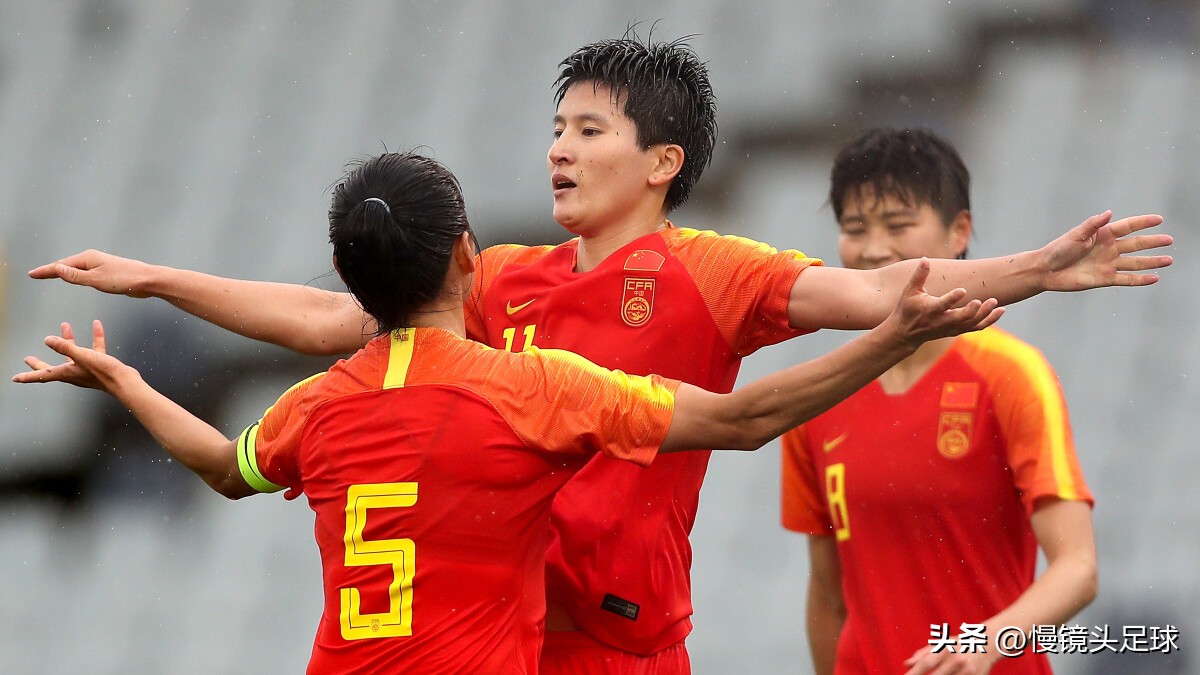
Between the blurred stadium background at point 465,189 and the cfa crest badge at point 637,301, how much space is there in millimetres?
3365

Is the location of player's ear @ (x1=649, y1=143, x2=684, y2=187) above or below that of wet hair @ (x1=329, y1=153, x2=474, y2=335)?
above

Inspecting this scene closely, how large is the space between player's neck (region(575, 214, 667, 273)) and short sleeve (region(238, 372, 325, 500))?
32.4 inches

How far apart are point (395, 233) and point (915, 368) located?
6.39 feet

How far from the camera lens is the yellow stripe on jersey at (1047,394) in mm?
3650

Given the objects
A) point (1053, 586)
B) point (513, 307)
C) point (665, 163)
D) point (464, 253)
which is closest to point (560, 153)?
point (665, 163)

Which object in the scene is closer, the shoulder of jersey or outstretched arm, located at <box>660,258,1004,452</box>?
outstretched arm, located at <box>660,258,1004,452</box>

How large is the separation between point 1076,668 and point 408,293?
437cm

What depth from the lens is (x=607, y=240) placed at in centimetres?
341

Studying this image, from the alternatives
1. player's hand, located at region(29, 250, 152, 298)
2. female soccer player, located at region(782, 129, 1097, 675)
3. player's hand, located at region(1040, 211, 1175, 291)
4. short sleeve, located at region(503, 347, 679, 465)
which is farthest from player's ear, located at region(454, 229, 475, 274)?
female soccer player, located at region(782, 129, 1097, 675)

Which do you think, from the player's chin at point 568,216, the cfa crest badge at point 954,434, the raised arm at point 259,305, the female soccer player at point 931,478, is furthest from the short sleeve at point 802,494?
the raised arm at point 259,305

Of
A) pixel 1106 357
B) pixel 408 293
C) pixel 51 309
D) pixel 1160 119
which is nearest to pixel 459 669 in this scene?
pixel 408 293

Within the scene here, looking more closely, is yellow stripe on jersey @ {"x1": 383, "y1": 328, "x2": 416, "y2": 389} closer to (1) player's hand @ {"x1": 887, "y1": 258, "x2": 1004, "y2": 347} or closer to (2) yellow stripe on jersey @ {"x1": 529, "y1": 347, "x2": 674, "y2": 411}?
(2) yellow stripe on jersey @ {"x1": 529, "y1": 347, "x2": 674, "y2": 411}

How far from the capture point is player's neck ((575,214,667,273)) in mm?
3400

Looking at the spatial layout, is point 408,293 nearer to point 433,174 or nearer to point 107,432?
point 433,174
